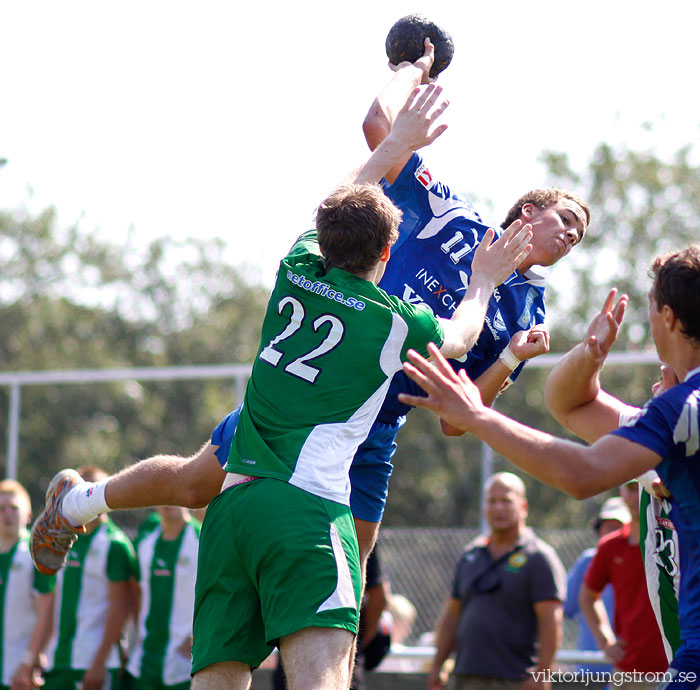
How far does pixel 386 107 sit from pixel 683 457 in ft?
7.81

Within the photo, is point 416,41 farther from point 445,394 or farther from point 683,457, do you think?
point 683,457

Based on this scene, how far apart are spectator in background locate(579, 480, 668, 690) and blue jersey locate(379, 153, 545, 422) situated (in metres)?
2.39

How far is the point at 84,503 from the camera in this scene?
5.11 m

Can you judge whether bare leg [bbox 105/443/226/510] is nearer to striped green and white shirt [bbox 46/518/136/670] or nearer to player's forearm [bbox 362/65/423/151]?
player's forearm [bbox 362/65/423/151]

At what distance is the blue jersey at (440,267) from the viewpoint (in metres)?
5.57

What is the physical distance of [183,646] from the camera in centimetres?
868

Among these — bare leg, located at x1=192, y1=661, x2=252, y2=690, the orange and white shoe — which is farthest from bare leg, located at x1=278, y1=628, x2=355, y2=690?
the orange and white shoe

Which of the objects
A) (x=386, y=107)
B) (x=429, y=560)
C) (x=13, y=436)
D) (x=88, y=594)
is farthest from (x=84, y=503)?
(x=13, y=436)

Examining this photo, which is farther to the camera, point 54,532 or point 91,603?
point 91,603

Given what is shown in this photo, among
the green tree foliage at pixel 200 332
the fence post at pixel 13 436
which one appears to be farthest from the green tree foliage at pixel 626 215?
the fence post at pixel 13 436

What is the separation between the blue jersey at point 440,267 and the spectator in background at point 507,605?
294cm

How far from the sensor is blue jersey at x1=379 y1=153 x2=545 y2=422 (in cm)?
557

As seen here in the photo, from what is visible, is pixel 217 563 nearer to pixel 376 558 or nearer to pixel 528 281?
pixel 528 281

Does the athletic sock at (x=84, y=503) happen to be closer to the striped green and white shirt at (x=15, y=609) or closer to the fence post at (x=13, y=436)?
the striped green and white shirt at (x=15, y=609)
